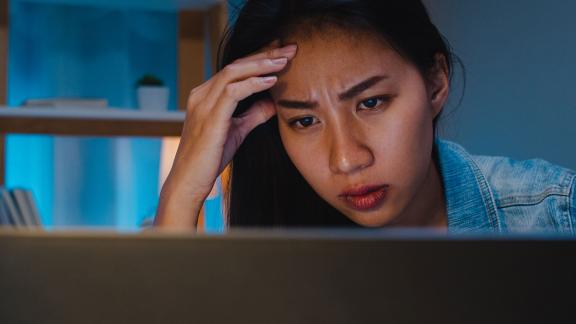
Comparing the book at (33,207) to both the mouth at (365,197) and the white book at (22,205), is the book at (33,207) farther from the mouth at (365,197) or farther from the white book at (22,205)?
the mouth at (365,197)

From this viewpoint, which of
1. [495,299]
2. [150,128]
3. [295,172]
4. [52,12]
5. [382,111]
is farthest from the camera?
[150,128]

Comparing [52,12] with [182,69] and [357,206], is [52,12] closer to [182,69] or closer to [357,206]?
[182,69]

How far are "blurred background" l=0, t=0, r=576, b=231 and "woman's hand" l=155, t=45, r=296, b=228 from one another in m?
0.10

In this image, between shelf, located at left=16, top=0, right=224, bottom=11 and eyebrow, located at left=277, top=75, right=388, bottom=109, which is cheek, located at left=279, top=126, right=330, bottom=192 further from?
shelf, located at left=16, top=0, right=224, bottom=11

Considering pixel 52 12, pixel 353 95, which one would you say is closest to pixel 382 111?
pixel 353 95

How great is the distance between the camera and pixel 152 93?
5.97ft

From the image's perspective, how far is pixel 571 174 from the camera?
1.48 metres

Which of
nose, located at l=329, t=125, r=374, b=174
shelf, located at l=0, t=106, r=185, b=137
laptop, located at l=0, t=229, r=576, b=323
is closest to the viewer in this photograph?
laptop, located at l=0, t=229, r=576, b=323

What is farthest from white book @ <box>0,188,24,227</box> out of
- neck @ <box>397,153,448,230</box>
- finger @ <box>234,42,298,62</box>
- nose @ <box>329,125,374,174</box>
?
neck @ <box>397,153,448,230</box>

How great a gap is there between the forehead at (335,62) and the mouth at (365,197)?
202mm

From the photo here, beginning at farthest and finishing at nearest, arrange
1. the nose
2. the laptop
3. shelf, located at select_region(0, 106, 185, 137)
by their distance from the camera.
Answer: shelf, located at select_region(0, 106, 185, 137), the nose, the laptop

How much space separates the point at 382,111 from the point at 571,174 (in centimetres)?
40

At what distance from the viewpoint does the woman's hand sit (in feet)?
4.69

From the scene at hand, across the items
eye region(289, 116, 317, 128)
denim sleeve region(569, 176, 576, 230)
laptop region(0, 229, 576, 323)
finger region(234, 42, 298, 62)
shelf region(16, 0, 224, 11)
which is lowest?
denim sleeve region(569, 176, 576, 230)
